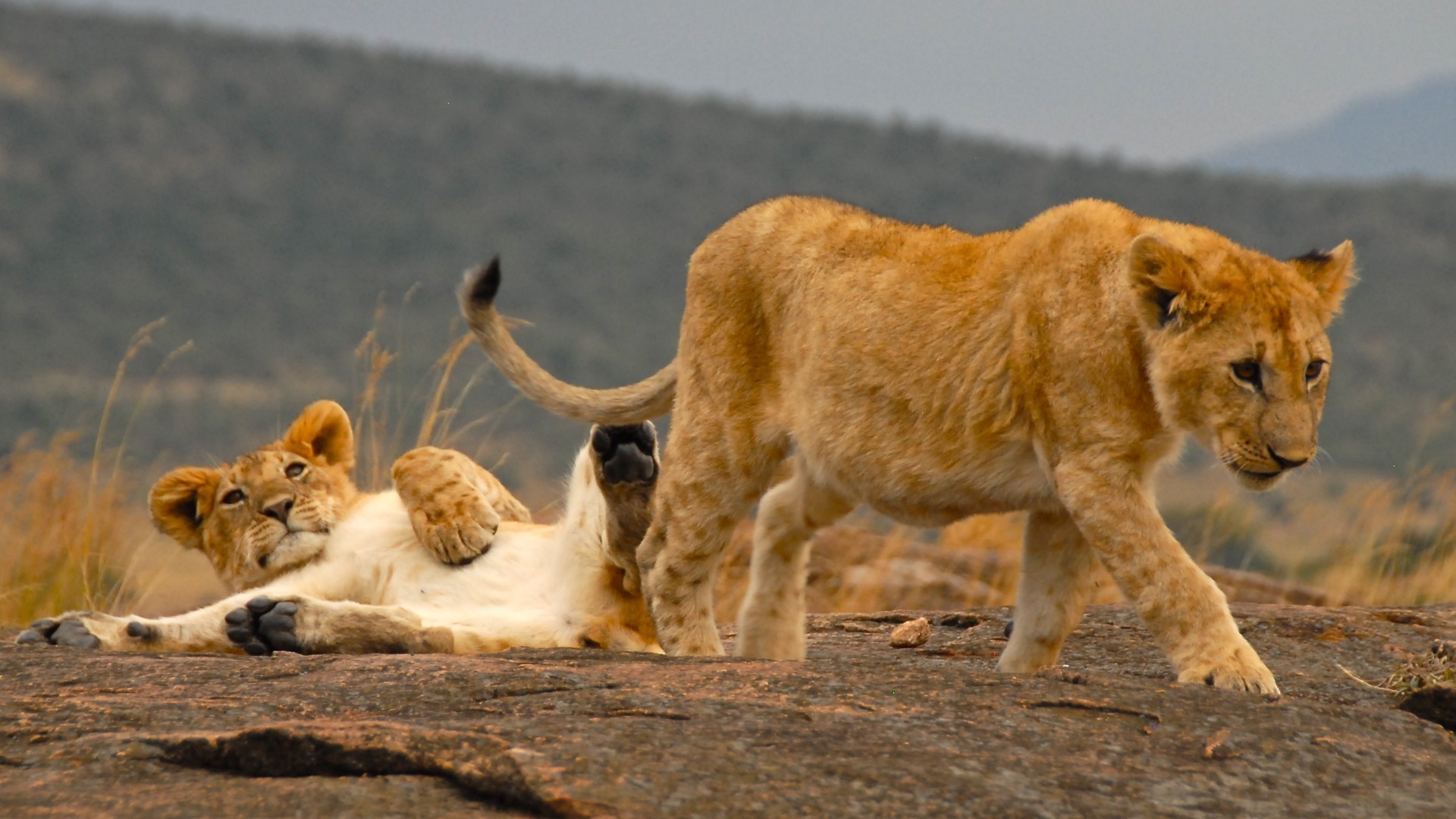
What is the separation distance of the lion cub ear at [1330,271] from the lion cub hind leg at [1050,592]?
0.89 metres

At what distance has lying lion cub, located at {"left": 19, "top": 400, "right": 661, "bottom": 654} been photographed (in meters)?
5.09

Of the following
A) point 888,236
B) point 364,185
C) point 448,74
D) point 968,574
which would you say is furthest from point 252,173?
point 888,236

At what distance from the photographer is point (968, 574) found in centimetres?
878

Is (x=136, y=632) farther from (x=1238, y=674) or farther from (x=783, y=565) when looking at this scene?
(x=1238, y=674)

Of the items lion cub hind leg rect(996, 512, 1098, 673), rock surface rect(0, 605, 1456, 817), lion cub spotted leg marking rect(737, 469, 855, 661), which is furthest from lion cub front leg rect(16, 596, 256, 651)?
lion cub hind leg rect(996, 512, 1098, 673)

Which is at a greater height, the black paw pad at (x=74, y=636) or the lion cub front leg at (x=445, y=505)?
the lion cub front leg at (x=445, y=505)

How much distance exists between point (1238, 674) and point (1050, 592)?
35.1 inches

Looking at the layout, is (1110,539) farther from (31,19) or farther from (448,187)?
(31,19)

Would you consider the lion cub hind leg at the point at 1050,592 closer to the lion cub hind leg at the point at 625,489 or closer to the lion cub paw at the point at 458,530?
the lion cub hind leg at the point at 625,489

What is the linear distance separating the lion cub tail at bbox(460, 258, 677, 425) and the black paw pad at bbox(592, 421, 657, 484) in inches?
1.8

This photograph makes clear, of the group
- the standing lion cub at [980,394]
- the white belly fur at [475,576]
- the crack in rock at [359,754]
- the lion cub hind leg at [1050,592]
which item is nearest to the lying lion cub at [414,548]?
the white belly fur at [475,576]

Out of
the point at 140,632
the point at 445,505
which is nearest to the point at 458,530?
the point at 445,505

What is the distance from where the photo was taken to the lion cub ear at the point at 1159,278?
4.03 m

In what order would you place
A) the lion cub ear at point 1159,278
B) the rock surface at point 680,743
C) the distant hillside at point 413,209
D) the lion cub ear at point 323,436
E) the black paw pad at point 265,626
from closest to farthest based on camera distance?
the rock surface at point 680,743
the lion cub ear at point 1159,278
the black paw pad at point 265,626
the lion cub ear at point 323,436
the distant hillside at point 413,209
